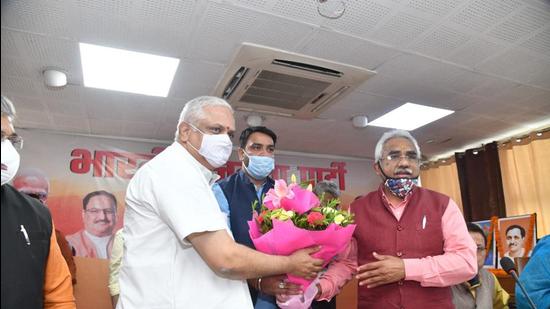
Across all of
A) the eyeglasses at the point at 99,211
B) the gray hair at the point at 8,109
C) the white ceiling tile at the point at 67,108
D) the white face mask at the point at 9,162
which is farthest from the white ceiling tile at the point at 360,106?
the gray hair at the point at 8,109

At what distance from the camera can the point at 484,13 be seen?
2732 mm

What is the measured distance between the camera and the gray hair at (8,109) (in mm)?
551

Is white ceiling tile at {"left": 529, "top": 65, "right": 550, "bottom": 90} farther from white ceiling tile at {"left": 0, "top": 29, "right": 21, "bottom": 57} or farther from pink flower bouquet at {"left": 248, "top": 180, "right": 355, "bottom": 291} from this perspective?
white ceiling tile at {"left": 0, "top": 29, "right": 21, "bottom": 57}

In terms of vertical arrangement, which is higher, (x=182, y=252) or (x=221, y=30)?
(x=221, y=30)

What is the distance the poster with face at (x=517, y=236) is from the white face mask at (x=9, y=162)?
17.5ft

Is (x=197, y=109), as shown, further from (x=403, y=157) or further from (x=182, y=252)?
(x=403, y=157)

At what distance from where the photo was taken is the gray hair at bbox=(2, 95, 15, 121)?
21.7 inches

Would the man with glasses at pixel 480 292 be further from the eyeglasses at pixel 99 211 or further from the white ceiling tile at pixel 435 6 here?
the eyeglasses at pixel 99 211

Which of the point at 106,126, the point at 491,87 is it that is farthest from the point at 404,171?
the point at 106,126

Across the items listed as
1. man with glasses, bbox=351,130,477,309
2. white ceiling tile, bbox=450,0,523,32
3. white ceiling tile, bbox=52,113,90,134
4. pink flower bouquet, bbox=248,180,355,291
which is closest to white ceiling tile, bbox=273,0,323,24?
white ceiling tile, bbox=450,0,523,32

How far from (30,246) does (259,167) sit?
1.41m

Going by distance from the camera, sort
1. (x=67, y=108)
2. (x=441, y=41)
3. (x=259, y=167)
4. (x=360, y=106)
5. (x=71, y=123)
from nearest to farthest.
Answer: (x=259, y=167) → (x=441, y=41) → (x=67, y=108) → (x=360, y=106) → (x=71, y=123)

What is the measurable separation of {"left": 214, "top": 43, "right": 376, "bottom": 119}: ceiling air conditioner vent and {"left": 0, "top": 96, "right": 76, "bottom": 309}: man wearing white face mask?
2224mm

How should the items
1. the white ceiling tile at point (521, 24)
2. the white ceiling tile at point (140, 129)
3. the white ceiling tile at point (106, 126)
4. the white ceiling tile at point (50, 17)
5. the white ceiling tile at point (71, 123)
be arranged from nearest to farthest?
the white ceiling tile at point (50, 17), the white ceiling tile at point (521, 24), the white ceiling tile at point (71, 123), the white ceiling tile at point (106, 126), the white ceiling tile at point (140, 129)
